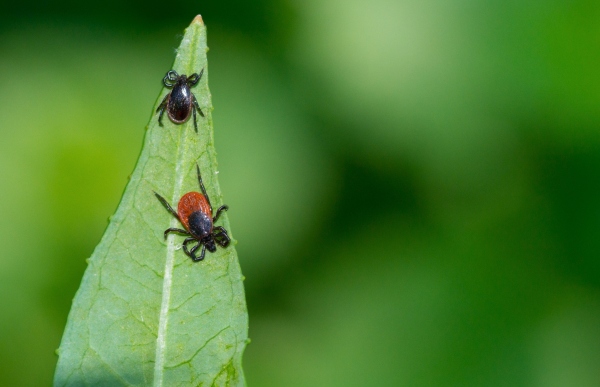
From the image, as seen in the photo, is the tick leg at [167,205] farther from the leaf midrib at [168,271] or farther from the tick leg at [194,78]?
the tick leg at [194,78]

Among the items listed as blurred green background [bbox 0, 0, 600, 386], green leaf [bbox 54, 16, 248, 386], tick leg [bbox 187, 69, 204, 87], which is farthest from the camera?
blurred green background [bbox 0, 0, 600, 386]

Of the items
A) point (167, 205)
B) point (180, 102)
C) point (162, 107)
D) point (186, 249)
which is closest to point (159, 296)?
point (186, 249)

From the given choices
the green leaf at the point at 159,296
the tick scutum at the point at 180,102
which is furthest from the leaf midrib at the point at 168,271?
the tick scutum at the point at 180,102

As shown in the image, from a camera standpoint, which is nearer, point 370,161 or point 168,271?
point 168,271

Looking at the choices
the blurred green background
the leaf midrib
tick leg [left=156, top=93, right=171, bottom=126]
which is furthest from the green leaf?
the blurred green background

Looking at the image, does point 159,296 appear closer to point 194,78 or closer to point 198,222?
point 198,222

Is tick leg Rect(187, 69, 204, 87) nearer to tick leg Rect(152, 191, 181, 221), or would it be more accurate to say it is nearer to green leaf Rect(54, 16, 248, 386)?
green leaf Rect(54, 16, 248, 386)

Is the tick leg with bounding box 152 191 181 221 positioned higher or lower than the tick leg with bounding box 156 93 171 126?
lower
